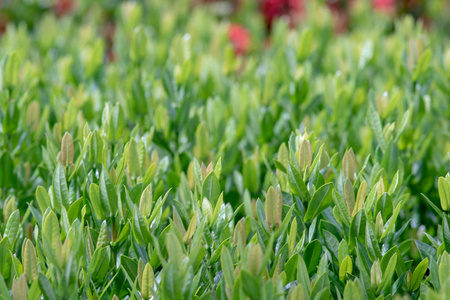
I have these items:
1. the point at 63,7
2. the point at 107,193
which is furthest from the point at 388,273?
the point at 63,7

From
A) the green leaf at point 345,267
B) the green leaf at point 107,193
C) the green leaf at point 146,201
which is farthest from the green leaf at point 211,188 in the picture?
the green leaf at point 345,267

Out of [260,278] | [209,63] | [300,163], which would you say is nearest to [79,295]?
[260,278]

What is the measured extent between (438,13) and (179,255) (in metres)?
4.54

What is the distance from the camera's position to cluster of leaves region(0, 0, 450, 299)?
1456 millimetres

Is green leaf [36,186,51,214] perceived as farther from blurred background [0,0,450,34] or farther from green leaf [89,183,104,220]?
blurred background [0,0,450,34]

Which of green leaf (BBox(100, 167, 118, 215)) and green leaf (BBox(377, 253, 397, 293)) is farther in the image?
green leaf (BBox(100, 167, 118, 215))

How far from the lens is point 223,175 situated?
2.33m

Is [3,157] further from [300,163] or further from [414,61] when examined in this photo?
[414,61]

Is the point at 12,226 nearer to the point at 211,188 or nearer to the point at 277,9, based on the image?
the point at 211,188

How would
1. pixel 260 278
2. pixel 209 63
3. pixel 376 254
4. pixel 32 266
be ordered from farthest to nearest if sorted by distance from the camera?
pixel 209 63
pixel 376 254
pixel 32 266
pixel 260 278

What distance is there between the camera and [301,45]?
3.13 meters

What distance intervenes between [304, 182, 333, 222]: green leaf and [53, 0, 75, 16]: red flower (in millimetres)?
4668

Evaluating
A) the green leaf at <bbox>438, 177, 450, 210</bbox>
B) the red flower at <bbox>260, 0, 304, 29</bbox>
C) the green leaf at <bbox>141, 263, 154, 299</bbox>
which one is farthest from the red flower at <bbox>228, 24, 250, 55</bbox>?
the green leaf at <bbox>141, 263, 154, 299</bbox>

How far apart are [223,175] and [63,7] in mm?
4097
